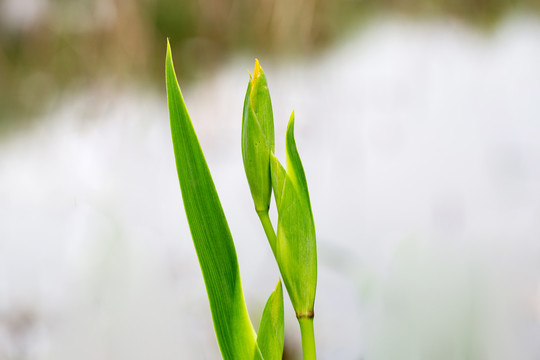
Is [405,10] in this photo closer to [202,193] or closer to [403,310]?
[403,310]

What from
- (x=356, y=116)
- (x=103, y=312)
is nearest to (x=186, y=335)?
(x=103, y=312)

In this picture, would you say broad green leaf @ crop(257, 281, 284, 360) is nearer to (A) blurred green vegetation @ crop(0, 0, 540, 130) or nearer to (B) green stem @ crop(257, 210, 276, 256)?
(B) green stem @ crop(257, 210, 276, 256)

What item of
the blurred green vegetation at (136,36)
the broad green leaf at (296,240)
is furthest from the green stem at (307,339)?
the blurred green vegetation at (136,36)

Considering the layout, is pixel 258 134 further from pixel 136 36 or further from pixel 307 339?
pixel 136 36

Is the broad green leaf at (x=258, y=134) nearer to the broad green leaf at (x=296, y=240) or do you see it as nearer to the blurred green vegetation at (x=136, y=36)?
the broad green leaf at (x=296, y=240)

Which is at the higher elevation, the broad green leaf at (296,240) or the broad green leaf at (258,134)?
the broad green leaf at (258,134)

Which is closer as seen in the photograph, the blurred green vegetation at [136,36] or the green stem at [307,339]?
the green stem at [307,339]
